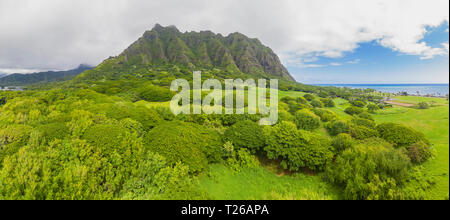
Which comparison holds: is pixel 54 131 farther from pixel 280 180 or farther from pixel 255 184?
pixel 280 180

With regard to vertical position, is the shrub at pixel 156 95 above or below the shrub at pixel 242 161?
above

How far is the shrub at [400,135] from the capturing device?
706 inches

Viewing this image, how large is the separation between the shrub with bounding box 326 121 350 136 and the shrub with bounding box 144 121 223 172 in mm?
20122

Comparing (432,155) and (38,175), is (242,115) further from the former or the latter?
(38,175)

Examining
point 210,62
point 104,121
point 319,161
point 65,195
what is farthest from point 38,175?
point 210,62

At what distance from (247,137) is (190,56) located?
15723 centimetres

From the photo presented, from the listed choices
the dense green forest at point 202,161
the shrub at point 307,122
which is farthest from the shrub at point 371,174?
the shrub at point 307,122

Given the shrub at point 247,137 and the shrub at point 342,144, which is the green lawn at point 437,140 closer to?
the shrub at point 342,144

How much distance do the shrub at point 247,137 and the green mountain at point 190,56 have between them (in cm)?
11154

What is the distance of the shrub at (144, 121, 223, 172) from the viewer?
623 inches

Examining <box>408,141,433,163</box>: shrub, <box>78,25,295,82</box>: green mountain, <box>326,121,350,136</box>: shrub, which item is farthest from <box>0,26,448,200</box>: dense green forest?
<box>78,25,295,82</box>: green mountain
